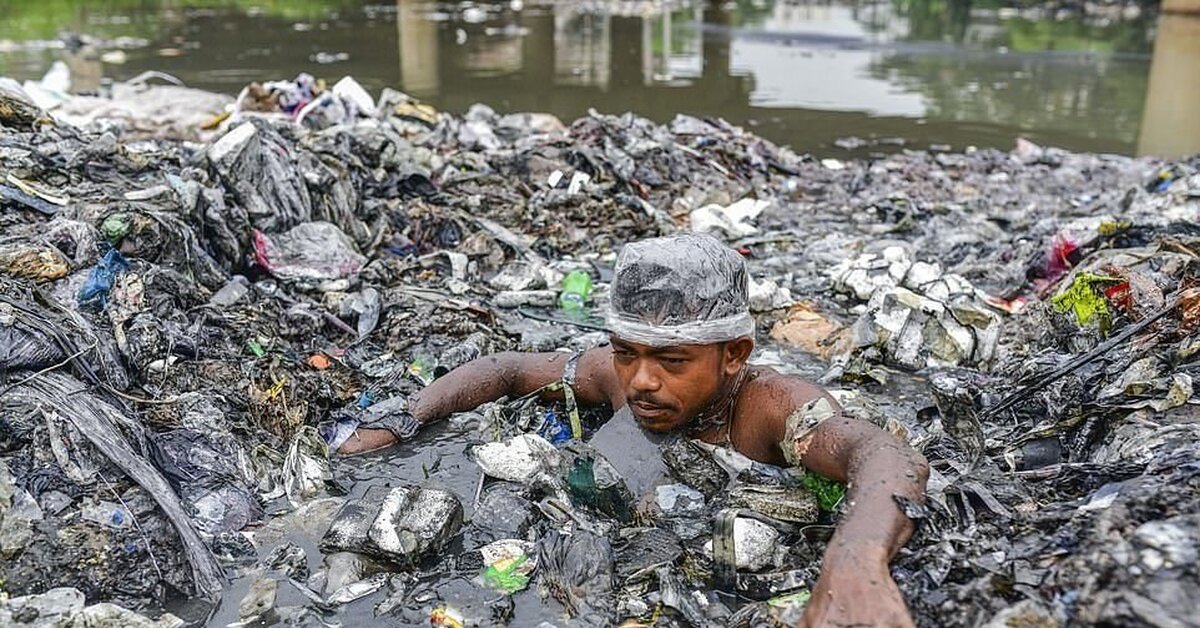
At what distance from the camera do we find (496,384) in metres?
3.23

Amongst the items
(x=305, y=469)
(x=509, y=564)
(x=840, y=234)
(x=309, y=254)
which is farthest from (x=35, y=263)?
(x=840, y=234)

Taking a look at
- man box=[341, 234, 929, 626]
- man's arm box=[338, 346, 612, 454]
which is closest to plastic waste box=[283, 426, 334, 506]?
man's arm box=[338, 346, 612, 454]

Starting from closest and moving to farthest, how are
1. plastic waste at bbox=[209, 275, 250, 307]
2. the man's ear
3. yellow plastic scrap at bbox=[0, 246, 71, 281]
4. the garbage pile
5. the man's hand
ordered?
the man's hand < the garbage pile < the man's ear < yellow plastic scrap at bbox=[0, 246, 71, 281] < plastic waste at bbox=[209, 275, 250, 307]

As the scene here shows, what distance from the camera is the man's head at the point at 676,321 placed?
7.73 feet

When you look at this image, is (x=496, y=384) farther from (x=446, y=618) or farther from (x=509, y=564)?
(x=446, y=618)

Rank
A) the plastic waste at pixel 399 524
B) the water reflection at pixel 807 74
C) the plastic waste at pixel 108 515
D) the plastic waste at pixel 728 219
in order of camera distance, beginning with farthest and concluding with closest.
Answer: the water reflection at pixel 807 74 → the plastic waste at pixel 728 219 → the plastic waste at pixel 399 524 → the plastic waste at pixel 108 515

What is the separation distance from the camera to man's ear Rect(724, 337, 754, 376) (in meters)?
2.51

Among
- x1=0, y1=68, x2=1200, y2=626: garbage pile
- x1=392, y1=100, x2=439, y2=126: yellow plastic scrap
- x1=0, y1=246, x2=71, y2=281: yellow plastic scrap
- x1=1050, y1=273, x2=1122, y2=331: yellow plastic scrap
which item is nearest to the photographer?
x1=0, y1=68, x2=1200, y2=626: garbage pile

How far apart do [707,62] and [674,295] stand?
14548 millimetres

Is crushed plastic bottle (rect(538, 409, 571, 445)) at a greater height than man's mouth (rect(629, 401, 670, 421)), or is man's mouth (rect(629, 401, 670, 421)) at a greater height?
man's mouth (rect(629, 401, 670, 421))

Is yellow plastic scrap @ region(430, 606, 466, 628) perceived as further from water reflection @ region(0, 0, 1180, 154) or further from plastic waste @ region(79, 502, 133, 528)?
water reflection @ region(0, 0, 1180, 154)

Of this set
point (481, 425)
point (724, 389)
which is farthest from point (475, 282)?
point (724, 389)

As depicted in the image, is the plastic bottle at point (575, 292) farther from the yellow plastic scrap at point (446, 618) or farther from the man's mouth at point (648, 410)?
the yellow plastic scrap at point (446, 618)

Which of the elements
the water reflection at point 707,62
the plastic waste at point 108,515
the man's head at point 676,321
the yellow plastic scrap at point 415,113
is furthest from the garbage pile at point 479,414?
the water reflection at point 707,62
